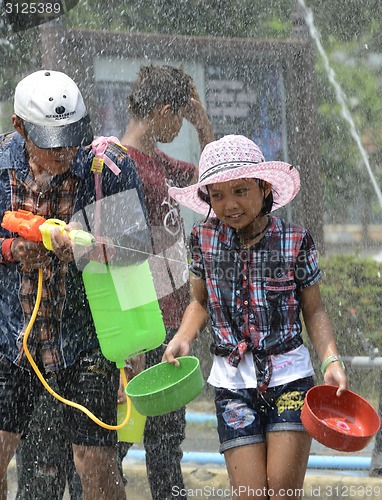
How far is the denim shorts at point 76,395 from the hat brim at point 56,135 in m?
0.79

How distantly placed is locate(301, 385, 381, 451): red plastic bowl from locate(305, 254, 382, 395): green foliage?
2.87 metres

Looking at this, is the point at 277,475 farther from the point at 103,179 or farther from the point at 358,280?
the point at 358,280

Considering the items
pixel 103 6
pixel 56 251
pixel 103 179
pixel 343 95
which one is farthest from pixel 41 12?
pixel 343 95

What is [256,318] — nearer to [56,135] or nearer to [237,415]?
[237,415]

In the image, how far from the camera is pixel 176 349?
271cm

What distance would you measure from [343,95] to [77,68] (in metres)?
3.69

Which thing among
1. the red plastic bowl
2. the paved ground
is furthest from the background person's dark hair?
the paved ground

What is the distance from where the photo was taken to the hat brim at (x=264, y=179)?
8.83 feet

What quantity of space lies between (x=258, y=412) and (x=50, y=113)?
50.8 inches

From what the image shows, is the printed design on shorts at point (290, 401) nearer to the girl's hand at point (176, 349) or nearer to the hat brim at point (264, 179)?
the girl's hand at point (176, 349)

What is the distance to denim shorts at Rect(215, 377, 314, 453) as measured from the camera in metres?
2.59

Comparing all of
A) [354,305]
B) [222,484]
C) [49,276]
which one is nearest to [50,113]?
[49,276]

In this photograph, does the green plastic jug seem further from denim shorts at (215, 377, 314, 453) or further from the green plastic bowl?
denim shorts at (215, 377, 314, 453)

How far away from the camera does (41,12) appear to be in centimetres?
438
